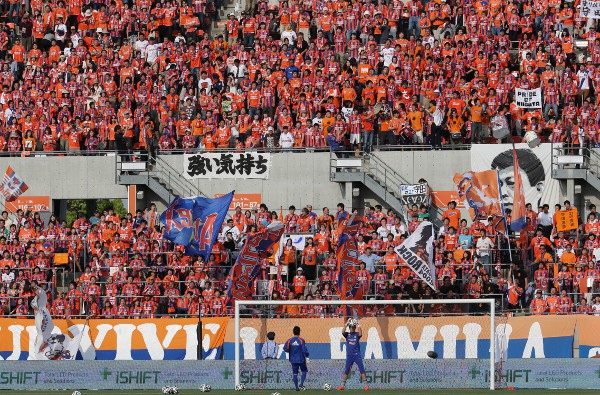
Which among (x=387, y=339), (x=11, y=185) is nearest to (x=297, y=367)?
(x=387, y=339)

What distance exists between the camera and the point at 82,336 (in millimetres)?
34750

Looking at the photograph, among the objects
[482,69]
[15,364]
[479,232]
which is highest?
[482,69]

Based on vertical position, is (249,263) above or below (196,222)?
below

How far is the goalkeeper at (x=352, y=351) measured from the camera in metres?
29.4

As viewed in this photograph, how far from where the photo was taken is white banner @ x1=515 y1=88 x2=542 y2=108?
39156mm

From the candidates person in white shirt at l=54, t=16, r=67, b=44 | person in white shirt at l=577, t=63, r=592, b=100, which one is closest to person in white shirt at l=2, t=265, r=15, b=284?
person in white shirt at l=54, t=16, r=67, b=44

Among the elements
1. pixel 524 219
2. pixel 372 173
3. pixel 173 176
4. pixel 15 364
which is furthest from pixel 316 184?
pixel 15 364

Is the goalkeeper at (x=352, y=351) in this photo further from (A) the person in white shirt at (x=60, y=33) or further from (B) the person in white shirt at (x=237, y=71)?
(A) the person in white shirt at (x=60, y=33)

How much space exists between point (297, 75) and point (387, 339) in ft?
38.3

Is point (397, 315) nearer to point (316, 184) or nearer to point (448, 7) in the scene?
point (316, 184)

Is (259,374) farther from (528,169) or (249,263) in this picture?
(528,169)

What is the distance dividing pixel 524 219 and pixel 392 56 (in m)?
7.45

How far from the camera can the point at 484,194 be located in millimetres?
37531

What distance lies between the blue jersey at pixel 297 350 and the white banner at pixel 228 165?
12.2 m
